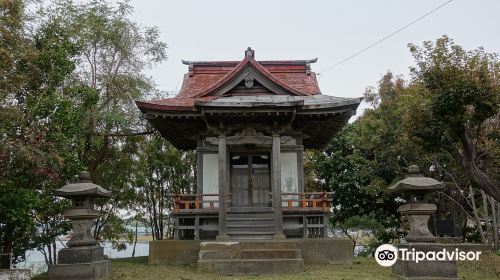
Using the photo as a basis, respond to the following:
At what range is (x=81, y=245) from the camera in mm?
10953

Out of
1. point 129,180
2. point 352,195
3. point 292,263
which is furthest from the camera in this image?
point 352,195

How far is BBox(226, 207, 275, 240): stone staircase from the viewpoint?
13.8 meters

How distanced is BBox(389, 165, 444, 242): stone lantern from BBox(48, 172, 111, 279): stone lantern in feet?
26.3

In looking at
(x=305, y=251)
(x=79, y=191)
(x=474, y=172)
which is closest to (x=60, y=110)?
(x=79, y=191)

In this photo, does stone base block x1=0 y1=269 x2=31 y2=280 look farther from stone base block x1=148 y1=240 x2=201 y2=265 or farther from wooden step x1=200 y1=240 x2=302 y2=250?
wooden step x1=200 y1=240 x2=302 y2=250

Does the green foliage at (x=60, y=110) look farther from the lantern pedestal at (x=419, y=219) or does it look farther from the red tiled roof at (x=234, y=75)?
the lantern pedestal at (x=419, y=219)

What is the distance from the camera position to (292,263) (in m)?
11.8

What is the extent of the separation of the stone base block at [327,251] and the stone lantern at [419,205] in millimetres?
2727

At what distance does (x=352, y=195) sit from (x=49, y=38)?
18.3 metres

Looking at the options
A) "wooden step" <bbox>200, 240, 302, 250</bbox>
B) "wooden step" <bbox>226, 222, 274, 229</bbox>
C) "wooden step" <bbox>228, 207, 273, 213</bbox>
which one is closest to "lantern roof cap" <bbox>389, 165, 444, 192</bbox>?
"wooden step" <bbox>200, 240, 302, 250</bbox>

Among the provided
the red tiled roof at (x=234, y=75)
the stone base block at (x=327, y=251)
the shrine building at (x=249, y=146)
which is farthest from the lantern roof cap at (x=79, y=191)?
the stone base block at (x=327, y=251)

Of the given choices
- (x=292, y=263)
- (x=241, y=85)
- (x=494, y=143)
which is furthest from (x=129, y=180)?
(x=494, y=143)

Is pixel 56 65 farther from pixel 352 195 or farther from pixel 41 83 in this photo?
pixel 352 195

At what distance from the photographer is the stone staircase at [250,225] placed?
543 inches
